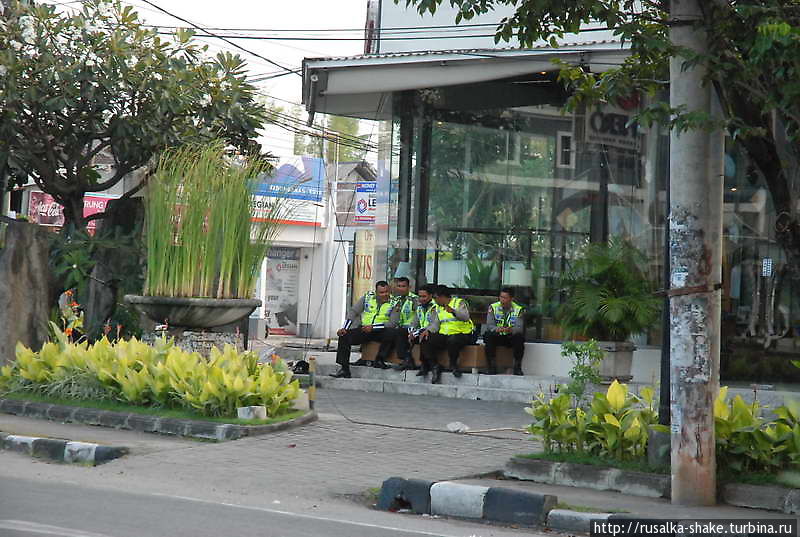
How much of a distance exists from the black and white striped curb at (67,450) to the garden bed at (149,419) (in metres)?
1.21

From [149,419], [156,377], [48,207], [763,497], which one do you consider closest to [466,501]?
[763,497]

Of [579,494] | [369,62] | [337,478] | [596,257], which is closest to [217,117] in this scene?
[369,62]

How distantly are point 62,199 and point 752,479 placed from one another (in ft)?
43.2

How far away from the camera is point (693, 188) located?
27.9 ft

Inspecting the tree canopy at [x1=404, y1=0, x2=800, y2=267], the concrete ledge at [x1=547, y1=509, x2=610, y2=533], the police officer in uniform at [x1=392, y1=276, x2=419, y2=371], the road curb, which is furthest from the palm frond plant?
the concrete ledge at [x1=547, y1=509, x2=610, y2=533]

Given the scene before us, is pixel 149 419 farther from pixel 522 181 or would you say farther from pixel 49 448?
pixel 522 181

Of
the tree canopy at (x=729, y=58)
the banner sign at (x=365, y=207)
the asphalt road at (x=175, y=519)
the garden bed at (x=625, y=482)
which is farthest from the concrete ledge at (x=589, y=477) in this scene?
the banner sign at (x=365, y=207)

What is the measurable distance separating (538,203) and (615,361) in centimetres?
365

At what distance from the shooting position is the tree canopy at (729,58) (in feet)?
25.6

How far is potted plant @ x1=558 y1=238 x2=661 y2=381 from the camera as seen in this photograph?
15.6 metres

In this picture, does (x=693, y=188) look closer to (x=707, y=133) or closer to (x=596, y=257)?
(x=707, y=133)

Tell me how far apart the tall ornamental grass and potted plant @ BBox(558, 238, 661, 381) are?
478 cm

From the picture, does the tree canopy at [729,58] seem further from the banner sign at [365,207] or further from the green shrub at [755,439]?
the banner sign at [365,207]

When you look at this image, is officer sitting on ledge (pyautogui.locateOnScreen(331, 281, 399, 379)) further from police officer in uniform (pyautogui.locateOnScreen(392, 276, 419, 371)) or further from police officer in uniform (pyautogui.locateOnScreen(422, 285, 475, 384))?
police officer in uniform (pyautogui.locateOnScreen(422, 285, 475, 384))
